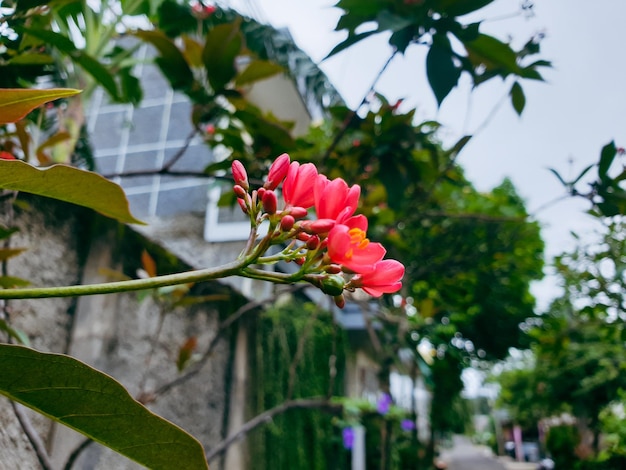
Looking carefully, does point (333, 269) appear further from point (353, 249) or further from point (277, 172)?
point (277, 172)

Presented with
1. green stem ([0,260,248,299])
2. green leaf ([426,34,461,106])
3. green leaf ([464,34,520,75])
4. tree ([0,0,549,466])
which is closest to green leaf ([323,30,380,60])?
tree ([0,0,549,466])

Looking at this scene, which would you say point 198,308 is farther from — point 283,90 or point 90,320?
point 283,90

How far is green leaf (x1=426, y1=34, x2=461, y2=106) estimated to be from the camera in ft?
4.03

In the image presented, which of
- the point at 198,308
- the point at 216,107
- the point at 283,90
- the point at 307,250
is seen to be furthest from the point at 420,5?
the point at 283,90

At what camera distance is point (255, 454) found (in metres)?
3.49

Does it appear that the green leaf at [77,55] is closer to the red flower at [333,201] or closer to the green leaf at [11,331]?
the green leaf at [11,331]

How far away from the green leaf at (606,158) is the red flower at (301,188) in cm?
122

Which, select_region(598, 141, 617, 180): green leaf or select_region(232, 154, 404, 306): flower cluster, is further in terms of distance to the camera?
select_region(598, 141, 617, 180): green leaf

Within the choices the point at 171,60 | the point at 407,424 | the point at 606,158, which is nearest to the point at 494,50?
the point at 606,158

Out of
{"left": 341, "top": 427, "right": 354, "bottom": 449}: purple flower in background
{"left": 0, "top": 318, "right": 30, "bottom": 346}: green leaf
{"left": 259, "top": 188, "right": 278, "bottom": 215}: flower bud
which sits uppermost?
{"left": 259, "top": 188, "right": 278, "bottom": 215}: flower bud

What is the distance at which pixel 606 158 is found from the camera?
1465 mm

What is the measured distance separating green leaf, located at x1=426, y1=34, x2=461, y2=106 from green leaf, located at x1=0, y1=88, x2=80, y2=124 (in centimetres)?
93

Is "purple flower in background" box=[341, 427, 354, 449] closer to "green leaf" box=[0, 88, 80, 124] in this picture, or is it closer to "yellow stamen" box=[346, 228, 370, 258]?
"yellow stamen" box=[346, 228, 370, 258]

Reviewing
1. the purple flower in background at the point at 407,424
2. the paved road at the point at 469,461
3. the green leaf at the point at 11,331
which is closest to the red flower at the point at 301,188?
the green leaf at the point at 11,331
